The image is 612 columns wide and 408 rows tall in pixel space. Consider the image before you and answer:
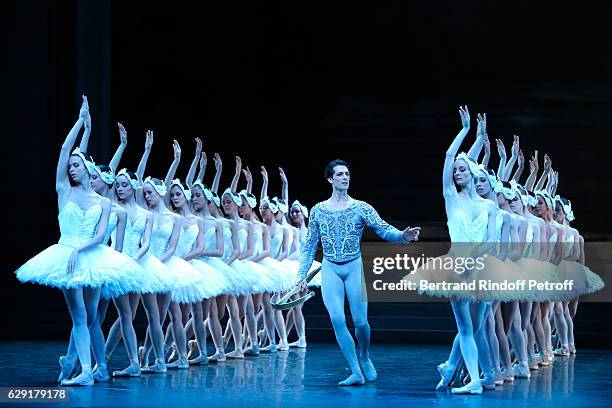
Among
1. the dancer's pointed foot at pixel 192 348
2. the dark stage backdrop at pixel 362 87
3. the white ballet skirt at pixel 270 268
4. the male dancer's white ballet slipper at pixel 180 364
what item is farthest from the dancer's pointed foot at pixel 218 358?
the dark stage backdrop at pixel 362 87

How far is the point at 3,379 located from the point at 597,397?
14.0 feet

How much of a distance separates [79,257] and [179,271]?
1.58 m

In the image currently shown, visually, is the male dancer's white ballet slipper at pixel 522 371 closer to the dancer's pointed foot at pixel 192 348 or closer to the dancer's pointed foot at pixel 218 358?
the dancer's pointed foot at pixel 218 358

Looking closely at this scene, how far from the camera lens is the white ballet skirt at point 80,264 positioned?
313 inches

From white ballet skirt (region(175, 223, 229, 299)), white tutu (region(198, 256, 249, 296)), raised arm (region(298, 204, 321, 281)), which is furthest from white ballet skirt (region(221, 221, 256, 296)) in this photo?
raised arm (region(298, 204, 321, 281))

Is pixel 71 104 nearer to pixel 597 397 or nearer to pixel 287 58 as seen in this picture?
pixel 287 58

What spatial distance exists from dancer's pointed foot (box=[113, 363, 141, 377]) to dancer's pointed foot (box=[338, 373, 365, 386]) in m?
1.65

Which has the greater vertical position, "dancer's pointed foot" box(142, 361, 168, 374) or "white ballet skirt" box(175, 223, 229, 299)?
"white ballet skirt" box(175, 223, 229, 299)

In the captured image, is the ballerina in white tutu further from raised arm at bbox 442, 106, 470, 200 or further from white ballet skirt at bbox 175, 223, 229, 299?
raised arm at bbox 442, 106, 470, 200

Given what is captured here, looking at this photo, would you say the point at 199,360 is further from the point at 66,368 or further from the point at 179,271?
the point at 66,368

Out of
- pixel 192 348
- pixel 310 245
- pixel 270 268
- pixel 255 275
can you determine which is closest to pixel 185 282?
pixel 192 348

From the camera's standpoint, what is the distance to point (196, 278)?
31.9 ft

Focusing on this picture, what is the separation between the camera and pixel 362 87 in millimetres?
16500

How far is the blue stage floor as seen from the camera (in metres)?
7.27
